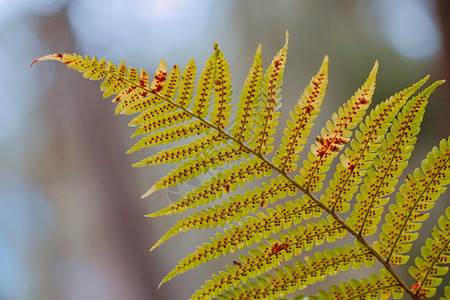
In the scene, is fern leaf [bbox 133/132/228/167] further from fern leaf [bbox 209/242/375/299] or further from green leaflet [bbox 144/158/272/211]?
fern leaf [bbox 209/242/375/299]

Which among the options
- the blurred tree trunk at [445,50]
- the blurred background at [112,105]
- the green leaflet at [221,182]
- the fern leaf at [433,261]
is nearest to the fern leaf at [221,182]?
the green leaflet at [221,182]

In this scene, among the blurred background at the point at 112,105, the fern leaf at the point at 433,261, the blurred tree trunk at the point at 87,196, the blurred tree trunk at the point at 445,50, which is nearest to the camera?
the fern leaf at the point at 433,261

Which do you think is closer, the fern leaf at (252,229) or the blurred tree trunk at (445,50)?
the fern leaf at (252,229)

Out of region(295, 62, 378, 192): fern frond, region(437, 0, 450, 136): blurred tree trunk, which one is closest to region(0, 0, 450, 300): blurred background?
region(437, 0, 450, 136): blurred tree trunk

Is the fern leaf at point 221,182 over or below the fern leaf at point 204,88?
below

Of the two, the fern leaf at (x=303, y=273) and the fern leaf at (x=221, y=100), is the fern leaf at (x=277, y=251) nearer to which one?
the fern leaf at (x=303, y=273)

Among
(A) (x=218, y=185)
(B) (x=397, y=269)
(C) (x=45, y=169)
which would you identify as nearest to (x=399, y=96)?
(A) (x=218, y=185)
